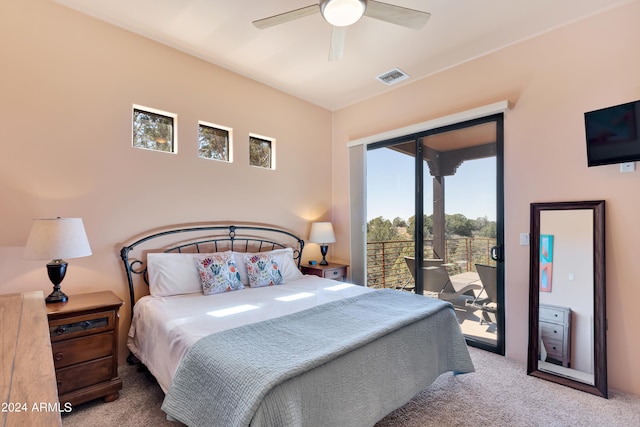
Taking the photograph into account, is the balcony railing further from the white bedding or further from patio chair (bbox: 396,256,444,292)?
the white bedding

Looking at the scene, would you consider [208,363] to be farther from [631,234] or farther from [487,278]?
[631,234]

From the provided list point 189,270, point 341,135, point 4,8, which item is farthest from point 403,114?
point 4,8

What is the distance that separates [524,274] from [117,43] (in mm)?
4361

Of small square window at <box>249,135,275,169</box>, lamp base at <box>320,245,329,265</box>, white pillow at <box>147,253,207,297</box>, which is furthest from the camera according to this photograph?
lamp base at <box>320,245,329,265</box>

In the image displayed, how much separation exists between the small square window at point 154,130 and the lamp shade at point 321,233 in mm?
1968

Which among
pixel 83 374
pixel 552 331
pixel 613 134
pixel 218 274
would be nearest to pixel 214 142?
pixel 218 274

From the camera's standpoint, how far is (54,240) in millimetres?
2143

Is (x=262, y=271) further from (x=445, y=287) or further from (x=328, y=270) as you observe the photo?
(x=445, y=287)

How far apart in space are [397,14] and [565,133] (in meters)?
1.87

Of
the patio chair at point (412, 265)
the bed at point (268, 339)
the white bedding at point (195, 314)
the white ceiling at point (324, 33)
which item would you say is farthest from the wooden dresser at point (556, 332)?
the white ceiling at point (324, 33)

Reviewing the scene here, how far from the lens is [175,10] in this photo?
254 cm

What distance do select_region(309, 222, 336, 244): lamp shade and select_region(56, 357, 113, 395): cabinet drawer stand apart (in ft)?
8.23

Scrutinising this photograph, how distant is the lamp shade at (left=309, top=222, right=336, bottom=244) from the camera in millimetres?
4109

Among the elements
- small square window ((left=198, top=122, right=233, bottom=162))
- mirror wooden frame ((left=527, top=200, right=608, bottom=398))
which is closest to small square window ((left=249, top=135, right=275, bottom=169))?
small square window ((left=198, top=122, right=233, bottom=162))
